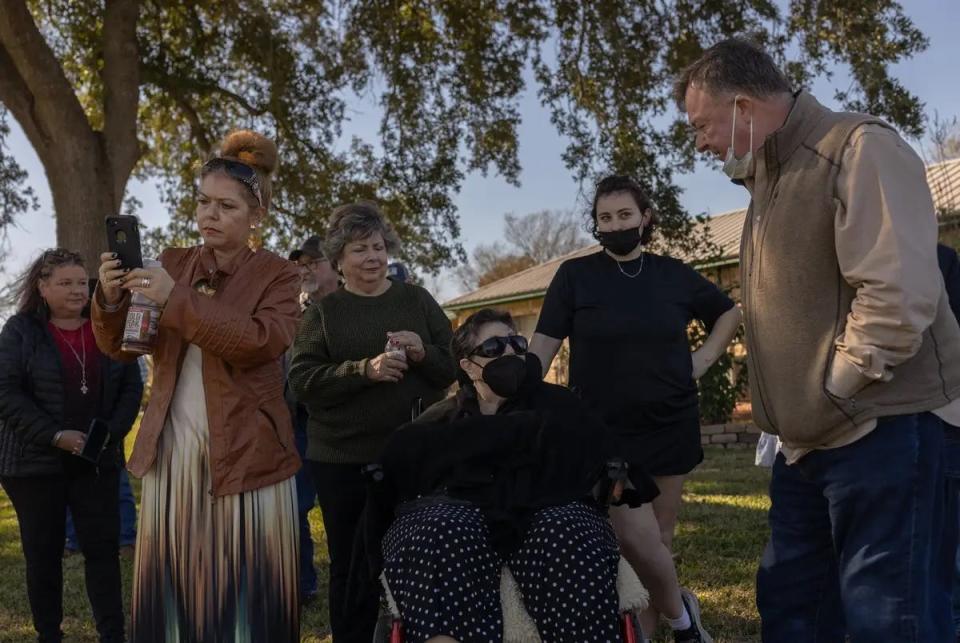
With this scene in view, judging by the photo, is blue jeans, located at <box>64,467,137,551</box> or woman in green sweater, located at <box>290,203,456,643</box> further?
blue jeans, located at <box>64,467,137,551</box>

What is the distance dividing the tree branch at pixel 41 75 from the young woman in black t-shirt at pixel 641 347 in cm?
907

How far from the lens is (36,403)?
15.1ft

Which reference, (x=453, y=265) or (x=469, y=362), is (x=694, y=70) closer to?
(x=469, y=362)

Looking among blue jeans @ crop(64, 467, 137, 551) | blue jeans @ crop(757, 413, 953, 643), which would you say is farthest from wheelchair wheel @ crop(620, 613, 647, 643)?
blue jeans @ crop(64, 467, 137, 551)

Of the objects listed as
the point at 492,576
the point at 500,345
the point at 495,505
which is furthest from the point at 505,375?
the point at 492,576

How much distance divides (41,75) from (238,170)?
9.47m

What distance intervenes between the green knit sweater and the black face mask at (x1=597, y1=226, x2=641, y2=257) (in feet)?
2.59

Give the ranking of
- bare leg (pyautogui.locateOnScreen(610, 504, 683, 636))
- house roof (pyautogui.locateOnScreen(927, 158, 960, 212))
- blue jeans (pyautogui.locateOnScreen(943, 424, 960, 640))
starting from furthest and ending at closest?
house roof (pyautogui.locateOnScreen(927, 158, 960, 212)), bare leg (pyautogui.locateOnScreen(610, 504, 683, 636)), blue jeans (pyautogui.locateOnScreen(943, 424, 960, 640))

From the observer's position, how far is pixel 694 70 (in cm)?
273

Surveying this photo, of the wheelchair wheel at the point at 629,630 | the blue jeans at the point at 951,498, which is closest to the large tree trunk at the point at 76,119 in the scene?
the wheelchair wheel at the point at 629,630

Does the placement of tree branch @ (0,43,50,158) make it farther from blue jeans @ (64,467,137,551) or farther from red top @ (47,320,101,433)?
red top @ (47,320,101,433)

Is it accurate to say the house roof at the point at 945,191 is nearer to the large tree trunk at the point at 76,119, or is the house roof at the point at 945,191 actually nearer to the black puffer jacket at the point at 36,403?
the large tree trunk at the point at 76,119

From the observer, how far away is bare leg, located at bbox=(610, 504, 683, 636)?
3.76 metres

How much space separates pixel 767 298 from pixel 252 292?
1.63 meters
